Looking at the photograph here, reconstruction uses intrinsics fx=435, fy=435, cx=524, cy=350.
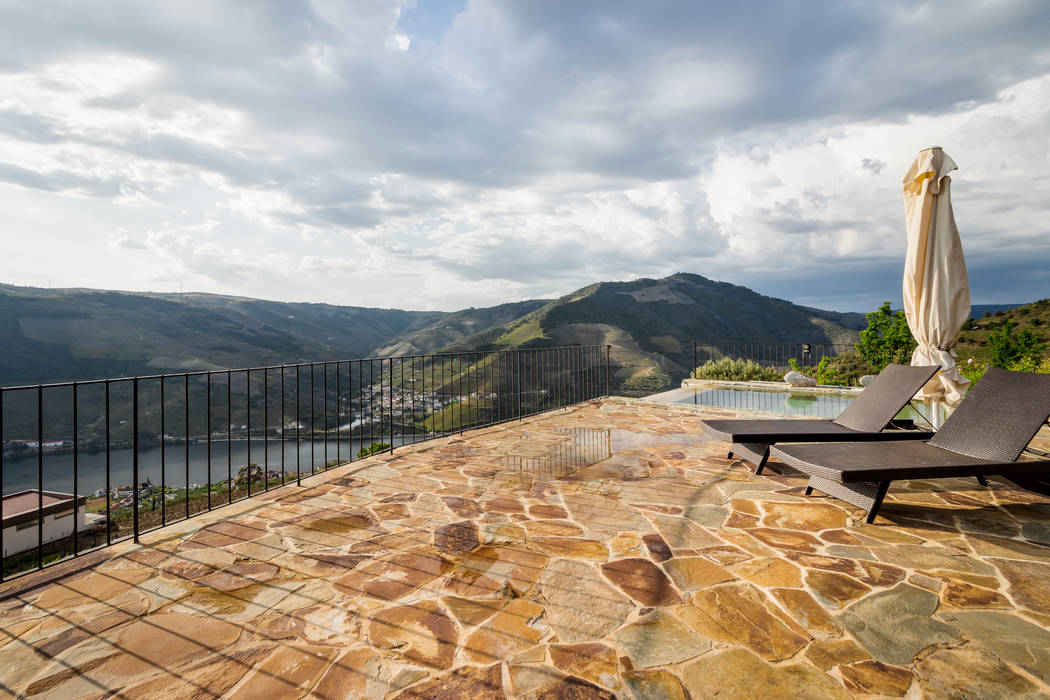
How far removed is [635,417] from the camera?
6613 millimetres

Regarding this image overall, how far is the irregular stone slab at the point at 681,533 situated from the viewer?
2.49 m

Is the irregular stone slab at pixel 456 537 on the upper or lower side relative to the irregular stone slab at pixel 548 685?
lower

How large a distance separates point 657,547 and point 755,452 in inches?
74.3

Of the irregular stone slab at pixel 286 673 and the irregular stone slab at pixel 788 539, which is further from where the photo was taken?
the irregular stone slab at pixel 788 539

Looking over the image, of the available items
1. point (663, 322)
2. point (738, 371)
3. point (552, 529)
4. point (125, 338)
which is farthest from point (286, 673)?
point (663, 322)

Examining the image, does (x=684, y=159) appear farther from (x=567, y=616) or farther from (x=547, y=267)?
(x=547, y=267)

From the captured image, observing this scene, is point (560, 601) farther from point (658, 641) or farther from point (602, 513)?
point (602, 513)

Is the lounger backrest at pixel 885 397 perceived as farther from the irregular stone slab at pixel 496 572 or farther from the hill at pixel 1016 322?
the hill at pixel 1016 322

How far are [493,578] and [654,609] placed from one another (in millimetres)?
760

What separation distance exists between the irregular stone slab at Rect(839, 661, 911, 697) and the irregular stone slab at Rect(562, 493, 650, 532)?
49.3 inches

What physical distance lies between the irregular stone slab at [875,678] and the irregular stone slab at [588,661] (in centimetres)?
76

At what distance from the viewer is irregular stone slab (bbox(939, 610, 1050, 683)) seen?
151cm

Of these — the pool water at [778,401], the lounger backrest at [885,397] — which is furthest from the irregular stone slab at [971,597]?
the pool water at [778,401]

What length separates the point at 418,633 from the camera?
173 centimetres
